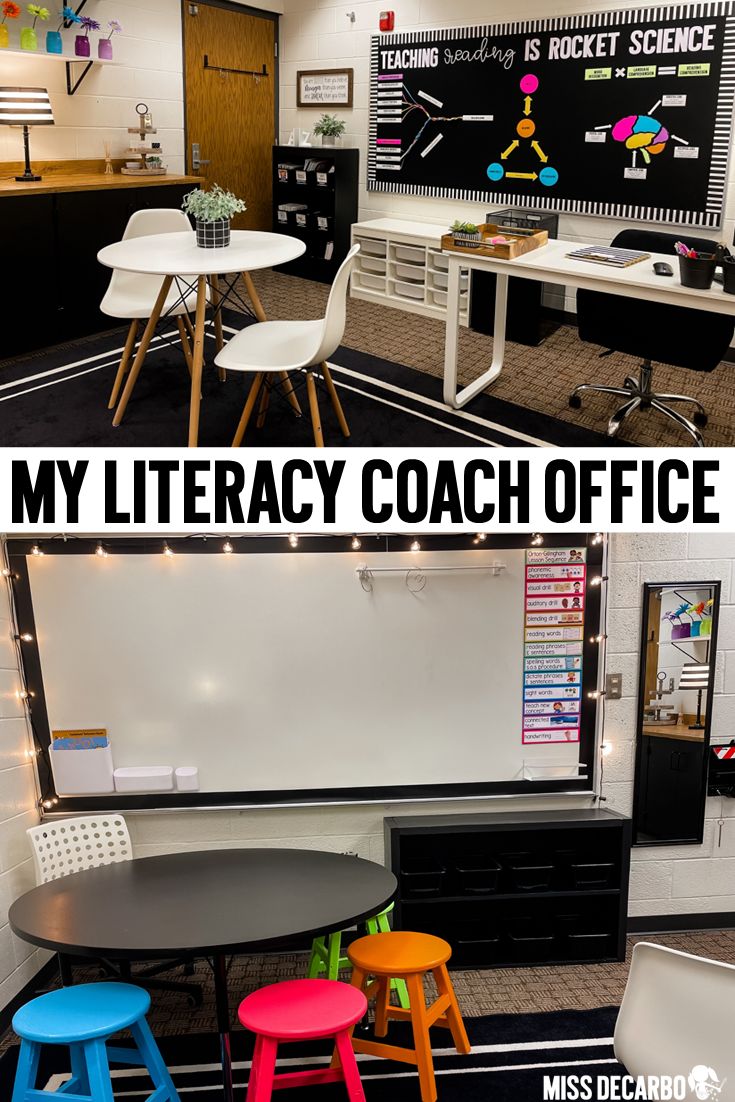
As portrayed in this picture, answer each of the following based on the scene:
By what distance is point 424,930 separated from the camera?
3594 mm

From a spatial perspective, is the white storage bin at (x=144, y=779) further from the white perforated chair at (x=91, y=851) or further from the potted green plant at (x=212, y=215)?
the potted green plant at (x=212, y=215)

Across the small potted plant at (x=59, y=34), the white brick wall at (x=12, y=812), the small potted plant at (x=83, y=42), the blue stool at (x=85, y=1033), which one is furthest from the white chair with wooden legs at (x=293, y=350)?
the small potted plant at (x=83, y=42)

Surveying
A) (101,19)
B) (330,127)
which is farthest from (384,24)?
(101,19)

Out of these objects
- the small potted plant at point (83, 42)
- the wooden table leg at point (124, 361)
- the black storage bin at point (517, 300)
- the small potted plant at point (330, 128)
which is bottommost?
the wooden table leg at point (124, 361)

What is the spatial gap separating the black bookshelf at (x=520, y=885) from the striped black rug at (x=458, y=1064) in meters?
0.38

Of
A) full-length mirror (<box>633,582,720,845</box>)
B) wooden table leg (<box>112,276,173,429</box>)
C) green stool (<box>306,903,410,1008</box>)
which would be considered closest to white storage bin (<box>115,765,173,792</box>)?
green stool (<box>306,903,410,1008</box>)

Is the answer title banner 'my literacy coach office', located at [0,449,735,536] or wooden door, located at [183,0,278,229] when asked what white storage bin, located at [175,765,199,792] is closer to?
title banner 'my literacy coach office', located at [0,449,735,536]

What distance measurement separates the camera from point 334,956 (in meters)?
3.12

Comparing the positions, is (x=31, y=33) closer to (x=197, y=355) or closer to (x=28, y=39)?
(x=28, y=39)

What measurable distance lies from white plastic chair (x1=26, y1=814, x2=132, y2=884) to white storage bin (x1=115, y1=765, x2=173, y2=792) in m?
0.13

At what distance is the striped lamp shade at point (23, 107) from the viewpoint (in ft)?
16.8

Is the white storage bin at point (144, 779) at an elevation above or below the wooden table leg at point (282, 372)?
below

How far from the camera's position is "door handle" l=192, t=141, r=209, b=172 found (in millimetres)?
7355

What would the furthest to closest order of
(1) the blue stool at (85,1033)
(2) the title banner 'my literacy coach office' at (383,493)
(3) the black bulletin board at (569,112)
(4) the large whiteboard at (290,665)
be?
(3) the black bulletin board at (569,112) < (4) the large whiteboard at (290,665) < (2) the title banner 'my literacy coach office' at (383,493) < (1) the blue stool at (85,1033)
